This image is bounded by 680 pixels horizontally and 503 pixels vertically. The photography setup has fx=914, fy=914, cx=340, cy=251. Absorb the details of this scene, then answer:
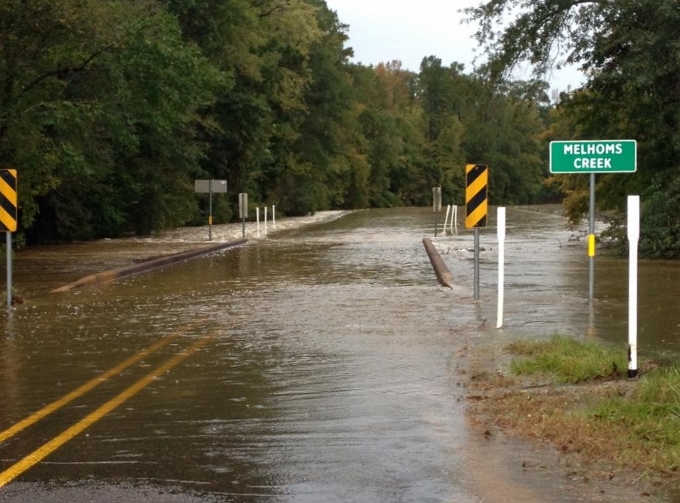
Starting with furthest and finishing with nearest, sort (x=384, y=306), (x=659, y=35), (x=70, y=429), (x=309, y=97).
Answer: (x=309, y=97) < (x=659, y=35) < (x=384, y=306) < (x=70, y=429)

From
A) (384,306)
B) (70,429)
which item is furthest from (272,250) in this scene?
(70,429)

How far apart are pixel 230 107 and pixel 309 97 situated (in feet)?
72.6

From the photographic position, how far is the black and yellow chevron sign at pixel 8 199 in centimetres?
1391

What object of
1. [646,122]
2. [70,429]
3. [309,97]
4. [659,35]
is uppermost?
[309,97]

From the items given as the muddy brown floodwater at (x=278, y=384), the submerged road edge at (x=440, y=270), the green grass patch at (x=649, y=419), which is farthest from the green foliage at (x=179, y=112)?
the green grass patch at (x=649, y=419)

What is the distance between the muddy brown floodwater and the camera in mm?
5504

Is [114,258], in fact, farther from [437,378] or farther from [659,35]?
[437,378]

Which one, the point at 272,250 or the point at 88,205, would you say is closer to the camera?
the point at 272,250

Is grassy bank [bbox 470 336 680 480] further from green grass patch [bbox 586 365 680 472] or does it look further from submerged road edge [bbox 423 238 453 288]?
submerged road edge [bbox 423 238 453 288]

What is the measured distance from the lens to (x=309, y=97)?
69875mm

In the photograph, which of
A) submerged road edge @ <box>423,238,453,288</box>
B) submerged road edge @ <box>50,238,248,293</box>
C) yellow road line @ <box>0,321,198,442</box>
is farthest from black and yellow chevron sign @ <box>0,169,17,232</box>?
submerged road edge @ <box>423,238,453,288</box>

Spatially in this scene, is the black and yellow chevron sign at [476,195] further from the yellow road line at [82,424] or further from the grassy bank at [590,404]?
the yellow road line at [82,424]

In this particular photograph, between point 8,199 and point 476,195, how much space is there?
7106mm

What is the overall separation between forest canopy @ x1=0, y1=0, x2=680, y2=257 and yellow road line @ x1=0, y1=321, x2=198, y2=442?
9922 millimetres
